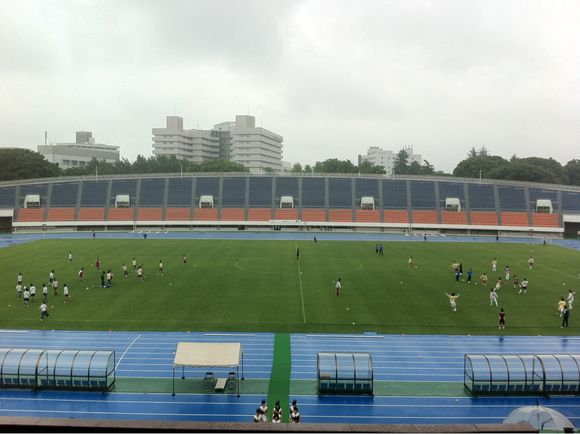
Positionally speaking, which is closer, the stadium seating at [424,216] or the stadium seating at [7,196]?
the stadium seating at [7,196]

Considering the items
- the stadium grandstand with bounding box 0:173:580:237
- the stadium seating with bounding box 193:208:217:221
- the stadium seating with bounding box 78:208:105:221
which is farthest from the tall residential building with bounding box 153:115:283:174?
the stadium seating with bounding box 78:208:105:221

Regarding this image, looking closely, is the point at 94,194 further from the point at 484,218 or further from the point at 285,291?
the point at 484,218

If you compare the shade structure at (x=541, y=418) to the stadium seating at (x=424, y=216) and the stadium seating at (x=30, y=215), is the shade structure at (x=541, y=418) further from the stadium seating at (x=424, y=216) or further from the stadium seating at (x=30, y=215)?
the stadium seating at (x=30, y=215)

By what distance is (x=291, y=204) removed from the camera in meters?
68.1

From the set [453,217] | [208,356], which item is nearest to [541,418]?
[208,356]

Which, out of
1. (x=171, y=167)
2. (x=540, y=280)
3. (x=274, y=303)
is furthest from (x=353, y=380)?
(x=171, y=167)

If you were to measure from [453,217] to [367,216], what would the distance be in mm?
12736

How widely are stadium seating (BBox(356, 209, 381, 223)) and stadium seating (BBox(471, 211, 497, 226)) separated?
45.4 feet

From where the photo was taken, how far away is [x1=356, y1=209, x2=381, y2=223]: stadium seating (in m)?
65.4

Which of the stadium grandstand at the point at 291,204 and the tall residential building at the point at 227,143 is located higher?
the tall residential building at the point at 227,143

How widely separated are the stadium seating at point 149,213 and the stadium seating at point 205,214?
5376 millimetres

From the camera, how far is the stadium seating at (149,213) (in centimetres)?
6531

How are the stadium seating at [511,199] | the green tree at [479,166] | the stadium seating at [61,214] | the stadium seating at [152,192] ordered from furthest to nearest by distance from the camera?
the green tree at [479,166]
the stadium seating at [152,192]
the stadium seating at [511,199]
the stadium seating at [61,214]

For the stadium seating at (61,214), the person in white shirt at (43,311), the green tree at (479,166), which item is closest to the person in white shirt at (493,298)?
the person in white shirt at (43,311)
